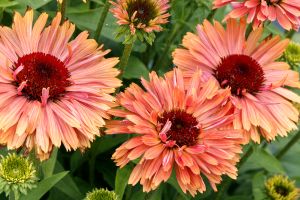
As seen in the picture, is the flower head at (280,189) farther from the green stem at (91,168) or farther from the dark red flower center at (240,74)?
the green stem at (91,168)

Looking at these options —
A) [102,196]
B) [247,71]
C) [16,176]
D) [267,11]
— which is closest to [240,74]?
[247,71]

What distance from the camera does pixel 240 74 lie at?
113 cm

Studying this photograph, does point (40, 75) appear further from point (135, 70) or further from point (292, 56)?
point (292, 56)

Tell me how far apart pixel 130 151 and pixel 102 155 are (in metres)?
0.46

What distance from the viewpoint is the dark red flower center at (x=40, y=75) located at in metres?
0.96

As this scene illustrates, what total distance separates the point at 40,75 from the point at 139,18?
0.70ft

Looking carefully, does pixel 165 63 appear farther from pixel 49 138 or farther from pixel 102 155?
pixel 49 138

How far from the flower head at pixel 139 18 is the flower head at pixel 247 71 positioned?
10 centimetres

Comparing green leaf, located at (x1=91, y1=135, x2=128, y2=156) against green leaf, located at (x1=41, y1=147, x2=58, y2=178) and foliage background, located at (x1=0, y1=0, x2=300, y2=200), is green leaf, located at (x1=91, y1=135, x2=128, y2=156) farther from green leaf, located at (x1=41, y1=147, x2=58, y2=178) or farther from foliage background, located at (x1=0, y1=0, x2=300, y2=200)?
green leaf, located at (x1=41, y1=147, x2=58, y2=178)

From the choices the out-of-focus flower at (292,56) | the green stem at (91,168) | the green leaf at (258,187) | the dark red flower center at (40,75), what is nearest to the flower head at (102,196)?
the dark red flower center at (40,75)

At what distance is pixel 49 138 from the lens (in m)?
0.91

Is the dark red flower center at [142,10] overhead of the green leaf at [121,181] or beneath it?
overhead

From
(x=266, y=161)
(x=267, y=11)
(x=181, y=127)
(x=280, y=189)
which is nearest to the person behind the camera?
(x=181, y=127)

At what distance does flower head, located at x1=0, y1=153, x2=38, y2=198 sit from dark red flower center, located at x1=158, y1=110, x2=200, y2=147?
241 mm
